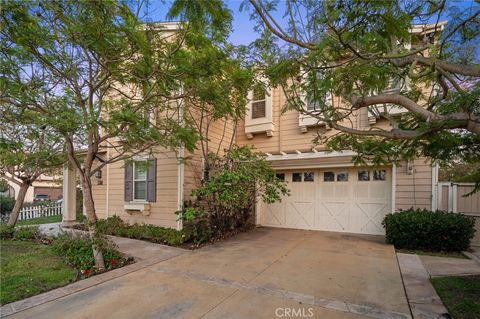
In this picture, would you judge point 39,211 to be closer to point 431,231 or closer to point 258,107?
point 258,107

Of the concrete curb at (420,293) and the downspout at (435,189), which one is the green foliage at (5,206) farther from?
the downspout at (435,189)

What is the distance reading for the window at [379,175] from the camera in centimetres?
877

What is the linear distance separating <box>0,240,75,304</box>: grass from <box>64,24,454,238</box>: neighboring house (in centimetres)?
310

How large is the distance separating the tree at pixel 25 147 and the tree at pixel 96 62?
39 cm

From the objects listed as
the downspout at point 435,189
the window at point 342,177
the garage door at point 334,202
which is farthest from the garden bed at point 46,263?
the downspout at point 435,189

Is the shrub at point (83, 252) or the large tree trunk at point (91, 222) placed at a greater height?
the large tree trunk at point (91, 222)

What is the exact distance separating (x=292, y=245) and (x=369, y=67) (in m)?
5.17

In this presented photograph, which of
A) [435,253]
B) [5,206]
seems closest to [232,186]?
[435,253]

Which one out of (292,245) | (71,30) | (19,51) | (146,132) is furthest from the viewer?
(292,245)

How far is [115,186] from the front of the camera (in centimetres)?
998

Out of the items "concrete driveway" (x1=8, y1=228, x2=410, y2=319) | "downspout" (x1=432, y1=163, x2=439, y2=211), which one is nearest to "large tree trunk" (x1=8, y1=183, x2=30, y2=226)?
"concrete driveway" (x1=8, y1=228, x2=410, y2=319)

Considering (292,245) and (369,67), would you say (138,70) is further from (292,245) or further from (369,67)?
(292,245)

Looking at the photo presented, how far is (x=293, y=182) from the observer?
1029cm

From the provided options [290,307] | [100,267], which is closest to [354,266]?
[290,307]
